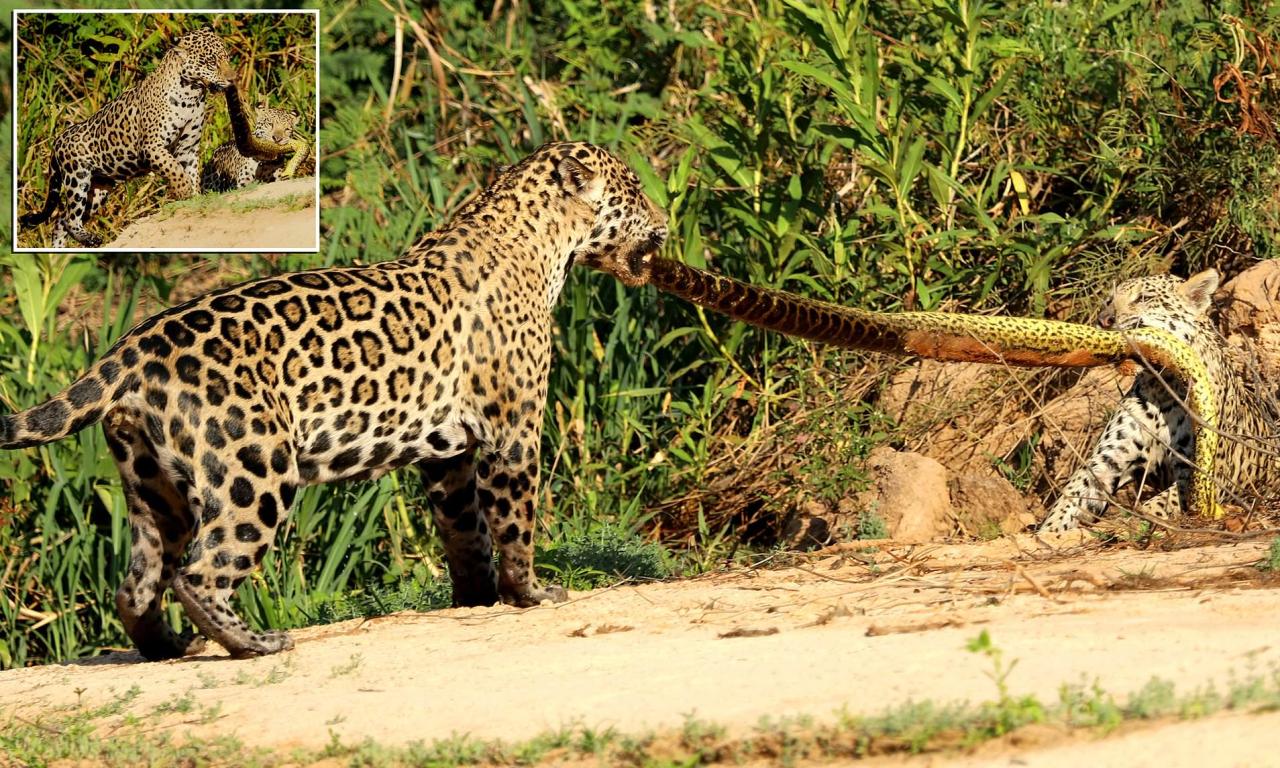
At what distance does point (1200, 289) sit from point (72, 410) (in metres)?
4.98

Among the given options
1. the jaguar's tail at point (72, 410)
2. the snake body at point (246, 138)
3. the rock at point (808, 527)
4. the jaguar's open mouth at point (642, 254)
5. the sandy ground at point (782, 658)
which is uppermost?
the snake body at point (246, 138)

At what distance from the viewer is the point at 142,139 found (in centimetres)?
924

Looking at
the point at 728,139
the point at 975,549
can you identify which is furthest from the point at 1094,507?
the point at 728,139

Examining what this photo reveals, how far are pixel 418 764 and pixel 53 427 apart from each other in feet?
6.99

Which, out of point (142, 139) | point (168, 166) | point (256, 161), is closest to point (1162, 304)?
point (256, 161)

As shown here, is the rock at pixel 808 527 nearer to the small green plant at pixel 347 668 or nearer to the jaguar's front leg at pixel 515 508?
the jaguar's front leg at pixel 515 508

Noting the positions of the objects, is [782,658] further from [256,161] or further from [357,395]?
[256,161]

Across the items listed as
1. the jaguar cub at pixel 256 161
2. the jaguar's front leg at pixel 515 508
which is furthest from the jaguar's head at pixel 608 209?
the jaguar cub at pixel 256 161

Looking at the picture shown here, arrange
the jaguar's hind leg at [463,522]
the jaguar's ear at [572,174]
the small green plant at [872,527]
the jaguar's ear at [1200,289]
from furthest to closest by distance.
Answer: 1. the jaguar's ear at [1200,289]
2. the small green plant at [872,527]
3. the jaguar's ear at [572,174]
4. the jaguar's hind leg at [463,522]

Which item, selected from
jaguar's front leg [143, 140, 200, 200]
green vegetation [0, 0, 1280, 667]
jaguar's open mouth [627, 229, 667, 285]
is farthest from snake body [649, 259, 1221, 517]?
jaguar's front leg [143, 140, 200, 200]

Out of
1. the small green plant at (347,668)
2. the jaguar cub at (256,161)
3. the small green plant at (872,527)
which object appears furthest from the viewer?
the jaguar cub at (256,161)

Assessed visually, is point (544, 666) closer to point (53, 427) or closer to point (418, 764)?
point (418, 764)

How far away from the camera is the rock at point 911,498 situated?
24.8ft

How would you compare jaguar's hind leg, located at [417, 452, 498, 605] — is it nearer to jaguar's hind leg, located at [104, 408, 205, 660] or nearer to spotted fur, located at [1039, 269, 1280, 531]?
jaguar's hind leg, located at [104, 408, 205, 660]
